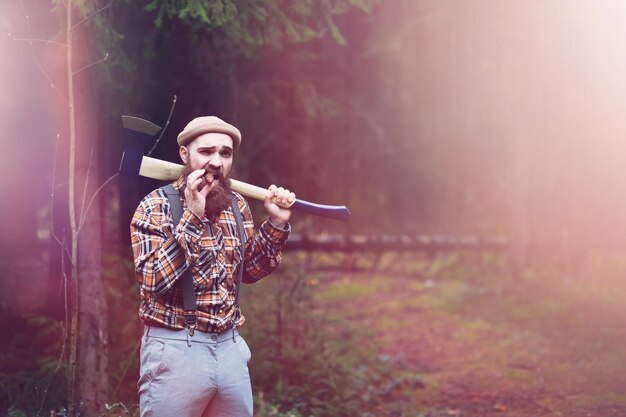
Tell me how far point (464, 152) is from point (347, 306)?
701 centimetres

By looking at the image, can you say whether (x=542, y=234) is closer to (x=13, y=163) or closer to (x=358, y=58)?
(x=358, y=58)

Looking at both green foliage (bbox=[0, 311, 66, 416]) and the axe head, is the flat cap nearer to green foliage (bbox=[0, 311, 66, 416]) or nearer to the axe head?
the axe head

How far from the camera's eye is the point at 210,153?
4090 millimetres

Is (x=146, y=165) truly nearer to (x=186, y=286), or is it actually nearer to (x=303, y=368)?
(x=186, y=286)

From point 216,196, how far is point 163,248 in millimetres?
406

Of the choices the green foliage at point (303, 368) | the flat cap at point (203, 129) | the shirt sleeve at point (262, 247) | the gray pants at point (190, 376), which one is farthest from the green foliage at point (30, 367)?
the flat cap at point (203, 129)

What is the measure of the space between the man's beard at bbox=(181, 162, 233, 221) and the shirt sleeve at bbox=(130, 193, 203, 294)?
0.19 m

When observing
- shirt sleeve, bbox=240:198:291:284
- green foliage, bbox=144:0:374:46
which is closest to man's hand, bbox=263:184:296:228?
shirt sleeve, bbox=240:198:291:284

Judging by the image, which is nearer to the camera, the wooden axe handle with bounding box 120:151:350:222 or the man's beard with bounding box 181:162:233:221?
the man's beard with bounding box 181:162:233:221

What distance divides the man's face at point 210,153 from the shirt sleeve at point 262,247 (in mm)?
361

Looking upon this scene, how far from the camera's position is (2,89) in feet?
22.3

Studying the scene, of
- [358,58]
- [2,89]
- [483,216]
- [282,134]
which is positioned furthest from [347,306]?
[483,216]

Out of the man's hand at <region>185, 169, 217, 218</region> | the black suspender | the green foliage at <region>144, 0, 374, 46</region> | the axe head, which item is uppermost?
the green foliage at <region>144, 0, 374, 46</region>

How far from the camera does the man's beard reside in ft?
13.1
